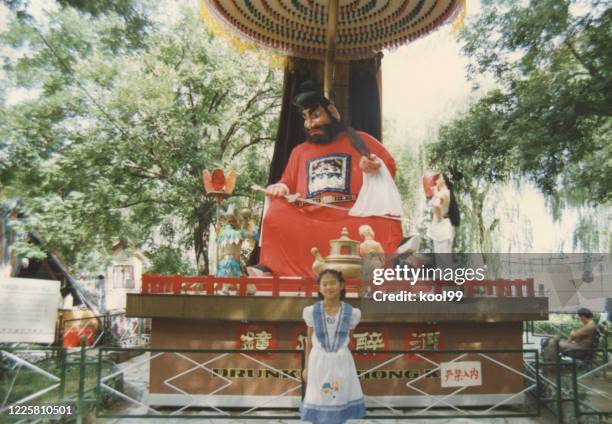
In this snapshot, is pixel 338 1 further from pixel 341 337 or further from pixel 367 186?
pixel 341 337

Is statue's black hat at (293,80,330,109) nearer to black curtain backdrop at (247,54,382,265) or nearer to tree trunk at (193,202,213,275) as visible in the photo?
black curtain backdrop at (247,54,382,265)

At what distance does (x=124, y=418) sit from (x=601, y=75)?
8.99 m

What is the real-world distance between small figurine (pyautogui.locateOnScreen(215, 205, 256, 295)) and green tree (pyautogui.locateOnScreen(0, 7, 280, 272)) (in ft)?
17.4

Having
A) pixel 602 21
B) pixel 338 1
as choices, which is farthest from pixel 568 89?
pixel 338 1

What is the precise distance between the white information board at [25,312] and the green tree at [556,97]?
8.70 metres

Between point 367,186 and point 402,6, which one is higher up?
point 402,6

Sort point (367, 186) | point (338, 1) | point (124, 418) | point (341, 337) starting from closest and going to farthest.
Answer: point (341, 337) < point (124, 418) < point (367, 186) < point (338, 1)

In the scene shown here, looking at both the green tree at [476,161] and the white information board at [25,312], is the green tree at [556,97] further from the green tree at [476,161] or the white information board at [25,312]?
the white information board at [25,312]

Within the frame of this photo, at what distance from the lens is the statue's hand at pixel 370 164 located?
21.6ft

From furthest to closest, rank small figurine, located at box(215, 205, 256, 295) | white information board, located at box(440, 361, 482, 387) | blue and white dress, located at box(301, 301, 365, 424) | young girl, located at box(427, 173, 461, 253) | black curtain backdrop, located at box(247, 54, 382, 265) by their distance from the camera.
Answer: black curtain backdrop, located at box(247, 54, 382, 265)
small figurine, located at box(215, 205, 256, 295)
young girl, located at box(427, 173, 461, 253)
white information board, located at box(440, 361, 482, 387)
blue and white dress, located at box(301, 301, 365, 424)

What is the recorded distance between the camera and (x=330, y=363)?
3172 millimetres

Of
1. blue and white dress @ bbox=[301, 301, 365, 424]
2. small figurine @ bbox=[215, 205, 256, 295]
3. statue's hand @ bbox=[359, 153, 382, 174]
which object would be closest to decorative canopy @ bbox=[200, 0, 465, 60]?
statue's hand @ bbox=[359, 153, 382, 174]

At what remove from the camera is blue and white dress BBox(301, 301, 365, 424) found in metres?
3.12

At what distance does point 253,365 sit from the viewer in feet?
16.4
